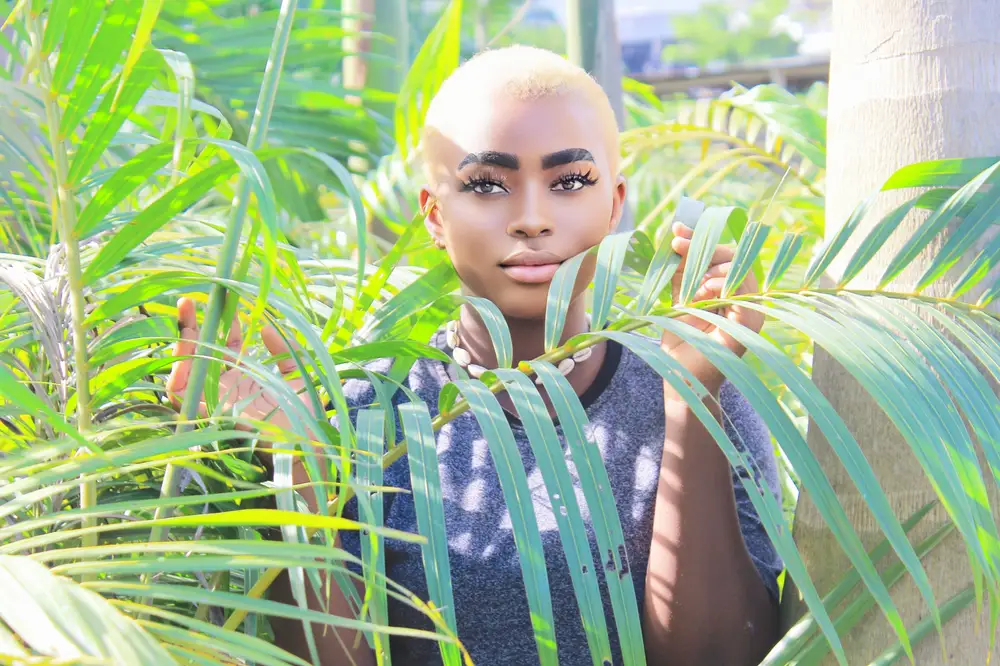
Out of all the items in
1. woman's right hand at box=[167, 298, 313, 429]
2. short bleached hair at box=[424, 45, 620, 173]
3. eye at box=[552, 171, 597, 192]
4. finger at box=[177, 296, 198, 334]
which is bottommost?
woman's right hand at box=[167, 298, 313, 429]

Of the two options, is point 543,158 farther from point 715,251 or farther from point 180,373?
point 180,373

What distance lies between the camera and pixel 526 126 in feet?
3.74

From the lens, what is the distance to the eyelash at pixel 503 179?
3.79ft

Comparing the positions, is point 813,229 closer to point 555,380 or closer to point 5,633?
point 555,380

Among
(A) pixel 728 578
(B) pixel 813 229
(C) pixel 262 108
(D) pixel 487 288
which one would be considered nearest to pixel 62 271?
(C) pixel 262 108

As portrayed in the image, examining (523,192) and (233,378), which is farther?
(523,192)

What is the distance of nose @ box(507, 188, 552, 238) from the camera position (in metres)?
1.13

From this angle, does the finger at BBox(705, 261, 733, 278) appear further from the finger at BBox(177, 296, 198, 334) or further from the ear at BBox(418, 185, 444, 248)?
the finger at BBox(177, 296, 198, 334)

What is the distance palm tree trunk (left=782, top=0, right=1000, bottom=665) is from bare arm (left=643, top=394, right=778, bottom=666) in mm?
71

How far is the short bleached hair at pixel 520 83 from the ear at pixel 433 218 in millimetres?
75

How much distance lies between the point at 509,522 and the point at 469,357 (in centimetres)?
21

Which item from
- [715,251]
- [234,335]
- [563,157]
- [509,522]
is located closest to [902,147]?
[715,251]

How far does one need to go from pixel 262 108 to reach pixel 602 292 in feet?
1.18

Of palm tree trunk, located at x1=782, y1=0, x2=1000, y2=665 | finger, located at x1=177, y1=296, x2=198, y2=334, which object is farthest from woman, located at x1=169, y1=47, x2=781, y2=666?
palm tree trunk, located at x1=782, y1=0, x2=1000, y2=665
